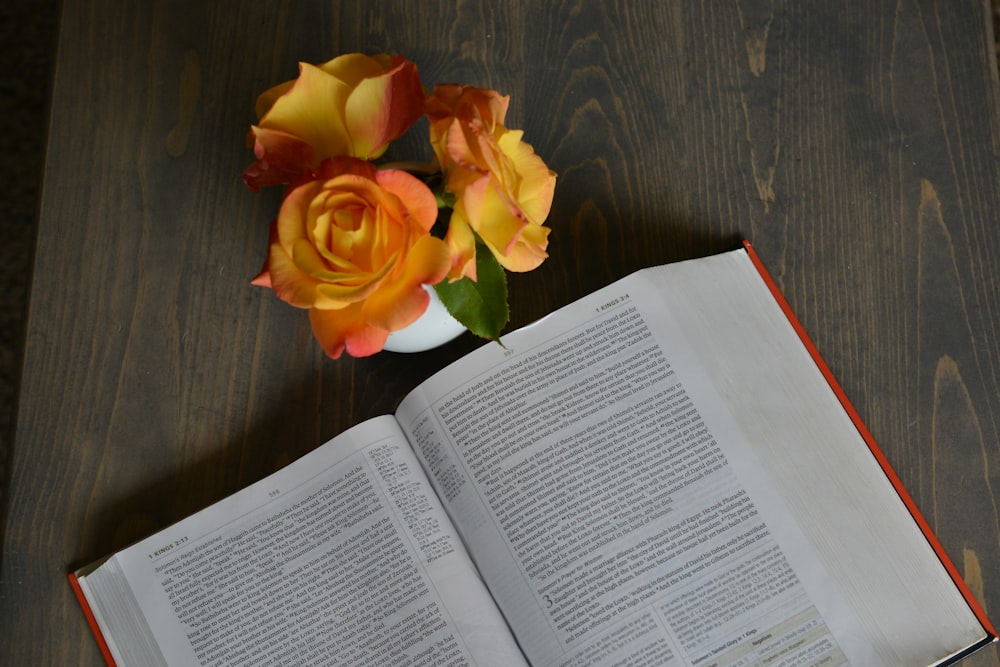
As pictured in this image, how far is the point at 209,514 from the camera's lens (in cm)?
58

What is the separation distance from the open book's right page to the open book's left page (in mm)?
27

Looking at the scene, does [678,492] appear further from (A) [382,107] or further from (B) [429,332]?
(A) [382,107]

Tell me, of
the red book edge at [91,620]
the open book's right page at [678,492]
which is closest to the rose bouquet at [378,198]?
the open book's right page at [678,492]

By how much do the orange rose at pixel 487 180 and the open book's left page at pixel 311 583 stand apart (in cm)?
21

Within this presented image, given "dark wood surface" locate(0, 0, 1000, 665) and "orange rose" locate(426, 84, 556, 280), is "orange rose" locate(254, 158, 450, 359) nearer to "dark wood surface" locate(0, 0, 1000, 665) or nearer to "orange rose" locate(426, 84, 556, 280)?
"orange rose" locate(426, 84, 556, 280)

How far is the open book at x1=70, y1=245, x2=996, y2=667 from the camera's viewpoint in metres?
0.55

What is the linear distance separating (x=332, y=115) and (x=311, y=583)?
314 millimetres

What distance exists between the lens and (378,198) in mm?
399

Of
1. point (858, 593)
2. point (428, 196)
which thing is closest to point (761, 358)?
point (858, 593)

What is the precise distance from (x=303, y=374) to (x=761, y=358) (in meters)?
0.33

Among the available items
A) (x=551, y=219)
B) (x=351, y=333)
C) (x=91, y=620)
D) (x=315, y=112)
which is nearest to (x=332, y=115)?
(x=315, y=112)

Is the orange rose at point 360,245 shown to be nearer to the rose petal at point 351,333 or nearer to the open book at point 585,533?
the rose petal at point 351,333

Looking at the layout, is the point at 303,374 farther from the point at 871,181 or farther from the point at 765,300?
the point at 871,181

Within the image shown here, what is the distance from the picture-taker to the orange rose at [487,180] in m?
0.40
